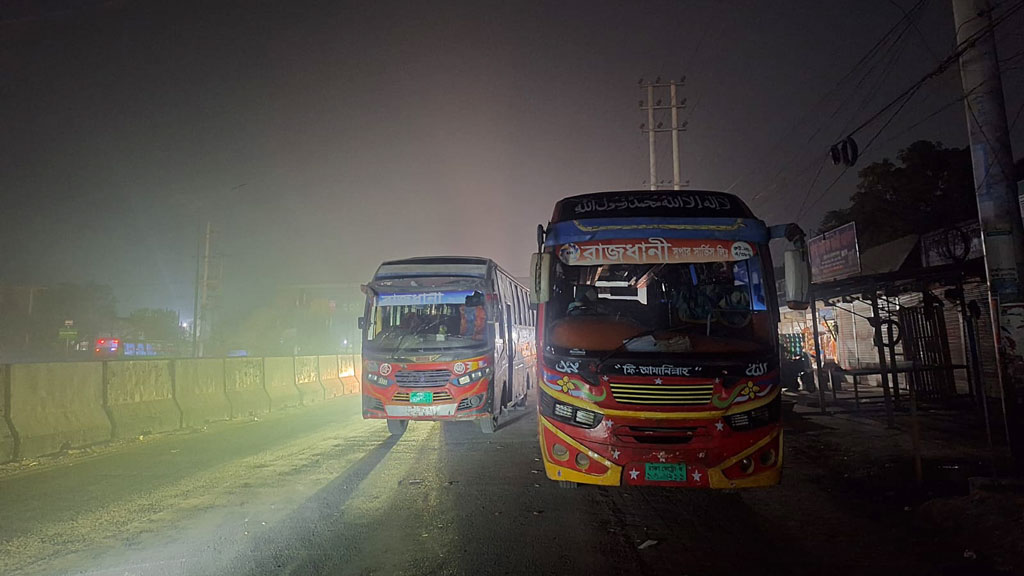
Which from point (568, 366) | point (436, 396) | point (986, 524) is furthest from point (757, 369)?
point (436, 396)

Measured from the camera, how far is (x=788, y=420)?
40.1 ft

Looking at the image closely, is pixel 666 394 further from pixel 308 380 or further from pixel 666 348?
pixel 308 380

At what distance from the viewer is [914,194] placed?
25.4 metres

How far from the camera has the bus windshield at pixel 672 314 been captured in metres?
5.62

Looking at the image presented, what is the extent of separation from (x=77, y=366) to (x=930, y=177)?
30724 millimetres

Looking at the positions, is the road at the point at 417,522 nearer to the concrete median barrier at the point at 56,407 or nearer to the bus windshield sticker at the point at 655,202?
the concrete median barrier at the point at 56,407

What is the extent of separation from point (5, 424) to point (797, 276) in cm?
1093

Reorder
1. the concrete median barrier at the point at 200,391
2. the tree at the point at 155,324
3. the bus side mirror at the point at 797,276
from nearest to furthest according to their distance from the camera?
the bus side mirror at the point at 797,276, the concrete median barrier at the point at 200,391, the tree at the point at 155,324

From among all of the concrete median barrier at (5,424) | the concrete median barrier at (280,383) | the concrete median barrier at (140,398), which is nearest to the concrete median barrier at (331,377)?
the concrete median barrier at (280,383)

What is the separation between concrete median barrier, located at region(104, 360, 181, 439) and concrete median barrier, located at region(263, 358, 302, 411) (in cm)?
352

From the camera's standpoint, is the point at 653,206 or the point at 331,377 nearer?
the point at 653,206

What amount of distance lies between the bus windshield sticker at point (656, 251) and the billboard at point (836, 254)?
13860mm

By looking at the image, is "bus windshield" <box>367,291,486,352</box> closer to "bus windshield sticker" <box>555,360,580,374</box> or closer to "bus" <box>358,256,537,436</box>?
"bus" <box>358,256,537,436</box>

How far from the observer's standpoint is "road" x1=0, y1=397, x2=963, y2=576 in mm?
4465
